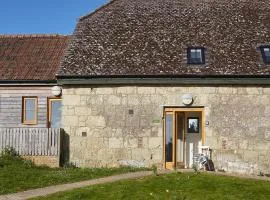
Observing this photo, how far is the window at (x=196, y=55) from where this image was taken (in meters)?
19.3

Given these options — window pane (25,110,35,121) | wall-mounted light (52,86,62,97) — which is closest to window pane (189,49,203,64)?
wall-mounted light (52,86,62,97)

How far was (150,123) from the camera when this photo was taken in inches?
742

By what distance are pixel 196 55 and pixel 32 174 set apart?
7660 mm

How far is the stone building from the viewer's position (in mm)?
18516

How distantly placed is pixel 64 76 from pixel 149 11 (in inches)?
229

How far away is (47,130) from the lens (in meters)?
18.8

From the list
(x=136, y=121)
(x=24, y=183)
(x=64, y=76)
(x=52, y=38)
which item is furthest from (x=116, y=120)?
(x=52, y=38)

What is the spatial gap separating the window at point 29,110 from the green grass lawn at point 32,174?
3.32m

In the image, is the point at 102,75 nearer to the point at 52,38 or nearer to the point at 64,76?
the point at 64,76

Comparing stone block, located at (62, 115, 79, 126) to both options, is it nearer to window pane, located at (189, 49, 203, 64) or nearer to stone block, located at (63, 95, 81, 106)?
stone block, located at (63, 95, 81, 106)

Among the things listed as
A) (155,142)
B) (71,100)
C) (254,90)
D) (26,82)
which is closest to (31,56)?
(26,82)

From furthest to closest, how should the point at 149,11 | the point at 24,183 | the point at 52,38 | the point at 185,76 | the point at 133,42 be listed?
the point at 52,38, the point at 149,11, the point at 133,42, the point at 185,76, the point at 24,183

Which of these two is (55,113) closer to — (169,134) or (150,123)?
(150,123)

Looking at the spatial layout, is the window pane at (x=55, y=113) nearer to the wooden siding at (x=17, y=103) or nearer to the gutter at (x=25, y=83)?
the wooden siding at (x=17, y=103)
